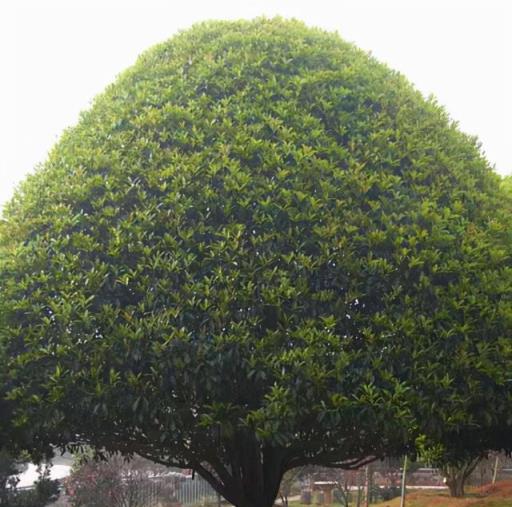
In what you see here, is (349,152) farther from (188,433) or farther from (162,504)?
(162,504)

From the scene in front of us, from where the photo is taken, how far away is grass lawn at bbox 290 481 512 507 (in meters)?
17.5

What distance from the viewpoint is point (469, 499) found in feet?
68.2

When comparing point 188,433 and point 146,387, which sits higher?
point 146,387

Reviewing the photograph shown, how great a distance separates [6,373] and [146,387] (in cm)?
132

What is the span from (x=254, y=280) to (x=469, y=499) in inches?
683

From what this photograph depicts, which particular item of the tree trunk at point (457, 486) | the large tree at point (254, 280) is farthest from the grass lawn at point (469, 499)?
the large tree at point (254, 280)

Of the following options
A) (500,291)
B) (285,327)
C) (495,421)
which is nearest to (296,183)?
(285,327)

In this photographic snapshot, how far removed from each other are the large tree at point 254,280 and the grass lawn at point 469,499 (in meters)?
11.6

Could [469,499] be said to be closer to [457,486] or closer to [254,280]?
[457,486]

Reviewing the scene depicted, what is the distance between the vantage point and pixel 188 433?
6348mm

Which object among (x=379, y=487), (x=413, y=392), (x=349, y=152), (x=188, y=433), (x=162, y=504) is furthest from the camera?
(x=379, y=487)

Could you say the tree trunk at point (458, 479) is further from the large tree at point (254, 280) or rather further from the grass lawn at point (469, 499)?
the large tree at point (254, 280)

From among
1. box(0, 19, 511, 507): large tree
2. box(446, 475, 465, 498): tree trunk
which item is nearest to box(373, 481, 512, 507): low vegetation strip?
box(446, 475, 465, 498): tree trunk

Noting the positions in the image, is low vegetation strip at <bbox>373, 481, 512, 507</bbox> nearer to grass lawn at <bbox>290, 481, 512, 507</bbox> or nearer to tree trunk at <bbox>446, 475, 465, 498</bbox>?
grass lawn at <bbox>290, 481, 512, 507</bbox>
